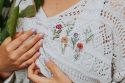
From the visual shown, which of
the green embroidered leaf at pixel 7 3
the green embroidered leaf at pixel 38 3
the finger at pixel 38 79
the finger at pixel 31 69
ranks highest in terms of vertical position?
the green embroidered leaf at pixel 7 3

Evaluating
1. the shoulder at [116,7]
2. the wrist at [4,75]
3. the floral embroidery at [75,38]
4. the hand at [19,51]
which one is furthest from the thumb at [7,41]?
the shoulder at [116,7]

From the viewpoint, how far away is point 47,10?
119 centimetres

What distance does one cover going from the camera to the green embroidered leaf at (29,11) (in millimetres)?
1183

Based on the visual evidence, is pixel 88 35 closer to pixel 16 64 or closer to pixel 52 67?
pixel 52 67

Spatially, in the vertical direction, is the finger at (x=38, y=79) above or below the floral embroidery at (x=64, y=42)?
below

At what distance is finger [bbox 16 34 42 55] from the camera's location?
3.79 ft

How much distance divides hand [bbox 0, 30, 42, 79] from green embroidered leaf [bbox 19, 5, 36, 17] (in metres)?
0.06

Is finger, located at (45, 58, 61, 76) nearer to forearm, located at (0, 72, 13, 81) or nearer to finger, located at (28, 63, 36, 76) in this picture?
finger, located at (28, 63, 36, 76)

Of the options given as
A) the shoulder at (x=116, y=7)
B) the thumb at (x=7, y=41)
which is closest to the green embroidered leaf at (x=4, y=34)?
the thumb at (x=7, y=41)

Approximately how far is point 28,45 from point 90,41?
0.22m

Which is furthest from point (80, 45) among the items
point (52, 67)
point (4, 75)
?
point (4, 75)

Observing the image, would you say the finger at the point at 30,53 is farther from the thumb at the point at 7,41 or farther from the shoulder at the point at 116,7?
the shoulder at the point at 116,7

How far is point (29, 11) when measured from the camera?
3.91ft

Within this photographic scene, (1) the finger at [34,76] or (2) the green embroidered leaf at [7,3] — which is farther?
(2) the green embroidered leaf at [7,3]
